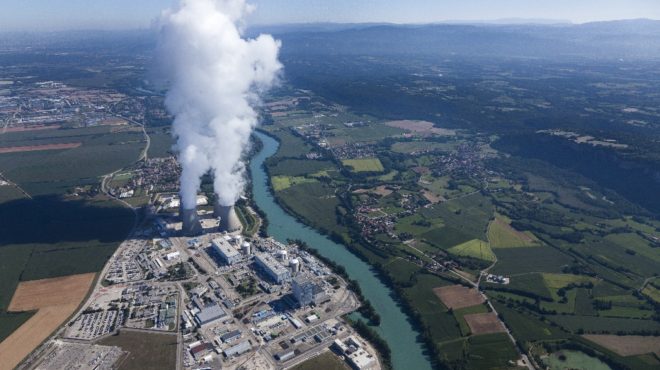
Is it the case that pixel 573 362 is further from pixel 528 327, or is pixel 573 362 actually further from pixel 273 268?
pixel 273 268

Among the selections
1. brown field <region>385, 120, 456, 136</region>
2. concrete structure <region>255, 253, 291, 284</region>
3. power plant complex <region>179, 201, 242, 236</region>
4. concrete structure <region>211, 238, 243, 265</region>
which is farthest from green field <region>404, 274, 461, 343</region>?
brown field <region>385, 120, 456, 136</region>

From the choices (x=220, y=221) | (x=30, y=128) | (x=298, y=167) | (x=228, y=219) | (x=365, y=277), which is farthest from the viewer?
(x=30, y=128)

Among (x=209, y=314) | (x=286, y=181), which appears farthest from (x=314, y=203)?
(x=209, y=314)

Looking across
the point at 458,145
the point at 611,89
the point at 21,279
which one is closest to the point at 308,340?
the point at 21,279

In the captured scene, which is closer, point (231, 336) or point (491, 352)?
point (491, 352)

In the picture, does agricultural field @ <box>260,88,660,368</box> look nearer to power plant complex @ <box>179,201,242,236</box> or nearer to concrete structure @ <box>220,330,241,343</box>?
power plant complex @ <box>179,201,242,236</box>

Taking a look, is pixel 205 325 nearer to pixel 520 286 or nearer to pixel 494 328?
pixel 494 328
